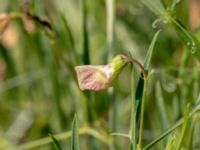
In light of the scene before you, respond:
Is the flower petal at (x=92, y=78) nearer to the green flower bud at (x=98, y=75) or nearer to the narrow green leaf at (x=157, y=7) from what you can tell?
the green flower bud at (x=98, y=75)

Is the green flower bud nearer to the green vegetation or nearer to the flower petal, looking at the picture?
the flower petal

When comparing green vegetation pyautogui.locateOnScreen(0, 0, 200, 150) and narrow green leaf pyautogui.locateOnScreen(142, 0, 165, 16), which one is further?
green vegetation pyautogui.locateOnScreen(0, 0, 200, 150)

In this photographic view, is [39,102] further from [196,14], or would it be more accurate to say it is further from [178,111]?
[196,14]

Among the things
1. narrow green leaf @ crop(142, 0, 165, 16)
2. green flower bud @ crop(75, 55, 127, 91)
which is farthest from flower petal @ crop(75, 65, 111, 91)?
narrow green leaf @ crop(142, 0, 165, 16)

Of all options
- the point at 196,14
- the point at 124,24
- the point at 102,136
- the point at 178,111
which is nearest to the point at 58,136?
the point at 102,136

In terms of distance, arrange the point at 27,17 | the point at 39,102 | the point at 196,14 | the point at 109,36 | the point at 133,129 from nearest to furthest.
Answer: the point at 133,129 < the point at 27,17 < the point at 109,36 < the point at 39,102 < the point at 196,14

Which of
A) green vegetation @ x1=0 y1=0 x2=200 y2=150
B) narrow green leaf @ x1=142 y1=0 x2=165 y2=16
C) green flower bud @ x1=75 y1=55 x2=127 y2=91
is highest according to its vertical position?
narrow green leaf @ x1=142 y1=0 x2=165 y2=16

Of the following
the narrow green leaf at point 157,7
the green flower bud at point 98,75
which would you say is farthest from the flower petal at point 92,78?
the narrow green leaf at point 157,7
